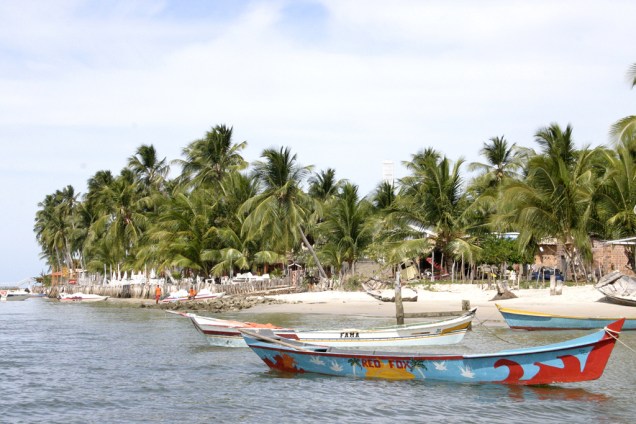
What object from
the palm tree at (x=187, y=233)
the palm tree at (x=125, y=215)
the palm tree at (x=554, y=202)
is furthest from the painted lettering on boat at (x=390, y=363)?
the palm tree at (x=125, y=215)

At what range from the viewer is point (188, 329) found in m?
30.1

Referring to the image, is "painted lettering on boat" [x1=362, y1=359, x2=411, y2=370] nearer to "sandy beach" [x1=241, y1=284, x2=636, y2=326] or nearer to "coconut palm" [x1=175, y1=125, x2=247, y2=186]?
"sandy beach" [x1=241, y1=284, x2=636, y2=326]

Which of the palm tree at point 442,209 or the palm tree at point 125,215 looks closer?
the palm tree at point 442,209

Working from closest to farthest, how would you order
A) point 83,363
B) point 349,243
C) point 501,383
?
point 501,383 < point 83,363 < point 349,243

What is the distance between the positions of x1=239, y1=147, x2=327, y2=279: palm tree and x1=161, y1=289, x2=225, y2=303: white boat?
14.3 feet

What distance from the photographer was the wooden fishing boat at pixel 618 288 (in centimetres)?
2706

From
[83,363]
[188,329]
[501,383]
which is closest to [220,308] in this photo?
[188,329]

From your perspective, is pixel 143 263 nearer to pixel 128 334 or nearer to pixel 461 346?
pixel 128 334

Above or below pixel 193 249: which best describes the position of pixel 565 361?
below

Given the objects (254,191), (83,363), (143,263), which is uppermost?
(254,191)

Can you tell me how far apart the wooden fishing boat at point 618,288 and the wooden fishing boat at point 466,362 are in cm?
1397

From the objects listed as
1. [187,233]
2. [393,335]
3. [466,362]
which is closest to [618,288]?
[393,335]

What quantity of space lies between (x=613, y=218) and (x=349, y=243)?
689 inches

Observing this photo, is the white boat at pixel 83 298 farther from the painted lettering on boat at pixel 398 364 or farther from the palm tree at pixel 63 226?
the painted lettering on boat at pixel 398 364
